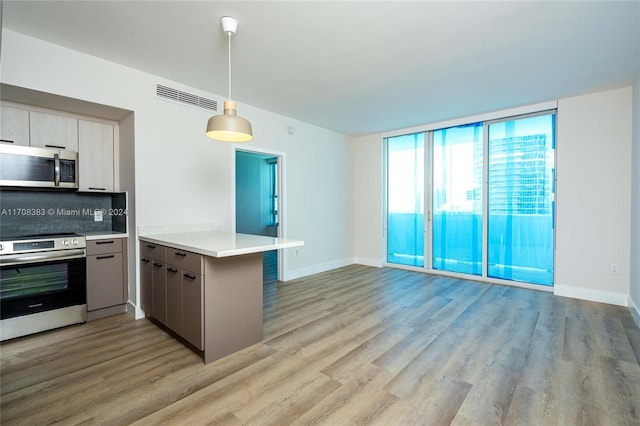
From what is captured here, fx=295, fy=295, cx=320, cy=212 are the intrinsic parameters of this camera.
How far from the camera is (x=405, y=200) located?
5.78 meters

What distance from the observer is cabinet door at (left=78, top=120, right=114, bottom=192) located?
10.9 ft

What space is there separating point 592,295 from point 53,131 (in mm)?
6775

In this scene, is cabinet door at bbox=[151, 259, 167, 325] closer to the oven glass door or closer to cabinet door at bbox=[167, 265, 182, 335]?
cabinet door at bbox=[167, 265, 182, 335]

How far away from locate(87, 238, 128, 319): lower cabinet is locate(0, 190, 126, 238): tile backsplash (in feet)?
0.84

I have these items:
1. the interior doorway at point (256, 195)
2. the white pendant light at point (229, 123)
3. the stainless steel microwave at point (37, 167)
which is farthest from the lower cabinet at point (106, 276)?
the interior doorway at point (256, 195)

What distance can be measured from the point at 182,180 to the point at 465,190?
440 cm

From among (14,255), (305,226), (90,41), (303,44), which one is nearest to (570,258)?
(305,226)

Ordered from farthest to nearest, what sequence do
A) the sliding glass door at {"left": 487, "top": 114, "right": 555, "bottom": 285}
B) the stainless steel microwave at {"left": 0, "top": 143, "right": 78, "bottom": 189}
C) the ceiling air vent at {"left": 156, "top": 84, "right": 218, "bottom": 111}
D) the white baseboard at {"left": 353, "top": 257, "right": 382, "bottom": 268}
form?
the white baseboard at {"left": 353, "top": 257, "right": 382, "bottom": 268}, the sliding glass door at {"left": 487, "top": 114, "right": 555, "bottom": 285}, the ceiling air vent at {"left": 156, "top": 84, "right": 218, "bottom": 111}, the stainless steel microwave at {"left": 0, "top": 143, "right": 78, "bottom": 189}

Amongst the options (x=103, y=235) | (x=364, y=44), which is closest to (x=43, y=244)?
(x=103, y=235)

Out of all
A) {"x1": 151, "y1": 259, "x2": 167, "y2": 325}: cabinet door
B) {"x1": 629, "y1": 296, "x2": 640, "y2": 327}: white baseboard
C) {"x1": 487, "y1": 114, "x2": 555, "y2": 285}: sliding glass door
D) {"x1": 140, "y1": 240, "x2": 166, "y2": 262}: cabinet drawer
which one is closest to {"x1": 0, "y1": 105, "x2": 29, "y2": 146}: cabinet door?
{"x1": 140, "y1": 240, "x2": 166, "y2": 262}: cabinet drawer

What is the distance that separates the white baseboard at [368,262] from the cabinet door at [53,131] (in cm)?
499

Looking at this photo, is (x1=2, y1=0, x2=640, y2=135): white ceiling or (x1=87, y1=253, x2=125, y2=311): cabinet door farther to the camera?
(x1=87, y1=253, x2=125, y2=311): cabinet door

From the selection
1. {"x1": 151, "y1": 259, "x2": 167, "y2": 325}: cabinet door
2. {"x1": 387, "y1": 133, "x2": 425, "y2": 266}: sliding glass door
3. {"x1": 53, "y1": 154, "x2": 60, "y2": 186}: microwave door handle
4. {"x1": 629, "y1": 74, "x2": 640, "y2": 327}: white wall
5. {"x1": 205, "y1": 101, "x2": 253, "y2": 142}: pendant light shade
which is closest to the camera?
{"x1": 205, "y1": 101, "x2": 253, "y2": 142}: pendant light shade

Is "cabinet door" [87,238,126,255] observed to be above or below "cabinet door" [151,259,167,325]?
above
